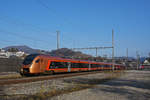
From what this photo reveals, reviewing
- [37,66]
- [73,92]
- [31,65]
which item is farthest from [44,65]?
[73,92]

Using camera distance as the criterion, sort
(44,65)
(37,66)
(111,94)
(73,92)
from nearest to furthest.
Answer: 1. (111,94)
2. (73,92)
3. (37,66)
4. (44,65)

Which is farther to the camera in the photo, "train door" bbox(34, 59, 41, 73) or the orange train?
"train door" bbox(34, 59, 41, 73)

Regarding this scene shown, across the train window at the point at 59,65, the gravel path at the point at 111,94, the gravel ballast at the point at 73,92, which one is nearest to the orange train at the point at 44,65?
the train window at the point at 59,65

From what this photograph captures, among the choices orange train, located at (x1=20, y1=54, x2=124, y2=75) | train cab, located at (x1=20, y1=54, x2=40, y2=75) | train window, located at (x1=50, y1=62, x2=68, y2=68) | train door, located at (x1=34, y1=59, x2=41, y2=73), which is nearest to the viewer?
train cab, located at (x1=20, y1=54, x2=40, y2=75)

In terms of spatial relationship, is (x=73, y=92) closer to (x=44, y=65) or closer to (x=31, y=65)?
(x=31, y=65)

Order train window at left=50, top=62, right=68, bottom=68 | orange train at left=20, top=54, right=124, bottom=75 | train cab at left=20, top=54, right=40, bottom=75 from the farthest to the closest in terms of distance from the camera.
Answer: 1. train window at left=50, top=62, right=68, bottom=68
2. orange train at left=20, top=54, right=124, bottom=75
3. train cab at left=20, top=54, right=40, bottom=75

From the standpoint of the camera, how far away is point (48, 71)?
25172 millimetres

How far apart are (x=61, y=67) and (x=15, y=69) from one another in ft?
35.3

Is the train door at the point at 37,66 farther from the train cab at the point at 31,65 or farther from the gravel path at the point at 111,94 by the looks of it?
the gravel path at the point at 111,94

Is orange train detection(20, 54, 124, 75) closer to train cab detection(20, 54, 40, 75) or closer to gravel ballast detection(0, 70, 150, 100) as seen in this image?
train cab detection(20, 54, 40, 75)

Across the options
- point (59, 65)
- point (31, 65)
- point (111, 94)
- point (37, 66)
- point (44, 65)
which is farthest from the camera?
point (59, 65)

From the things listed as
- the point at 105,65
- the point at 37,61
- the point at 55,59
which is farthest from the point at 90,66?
the point at 37,61

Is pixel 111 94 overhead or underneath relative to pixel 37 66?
underneath

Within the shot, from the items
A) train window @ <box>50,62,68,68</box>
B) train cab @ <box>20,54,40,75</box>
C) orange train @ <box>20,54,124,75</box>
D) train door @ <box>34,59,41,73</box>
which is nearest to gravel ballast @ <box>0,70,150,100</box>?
train cab @ <box>20,54,40,75</box>
